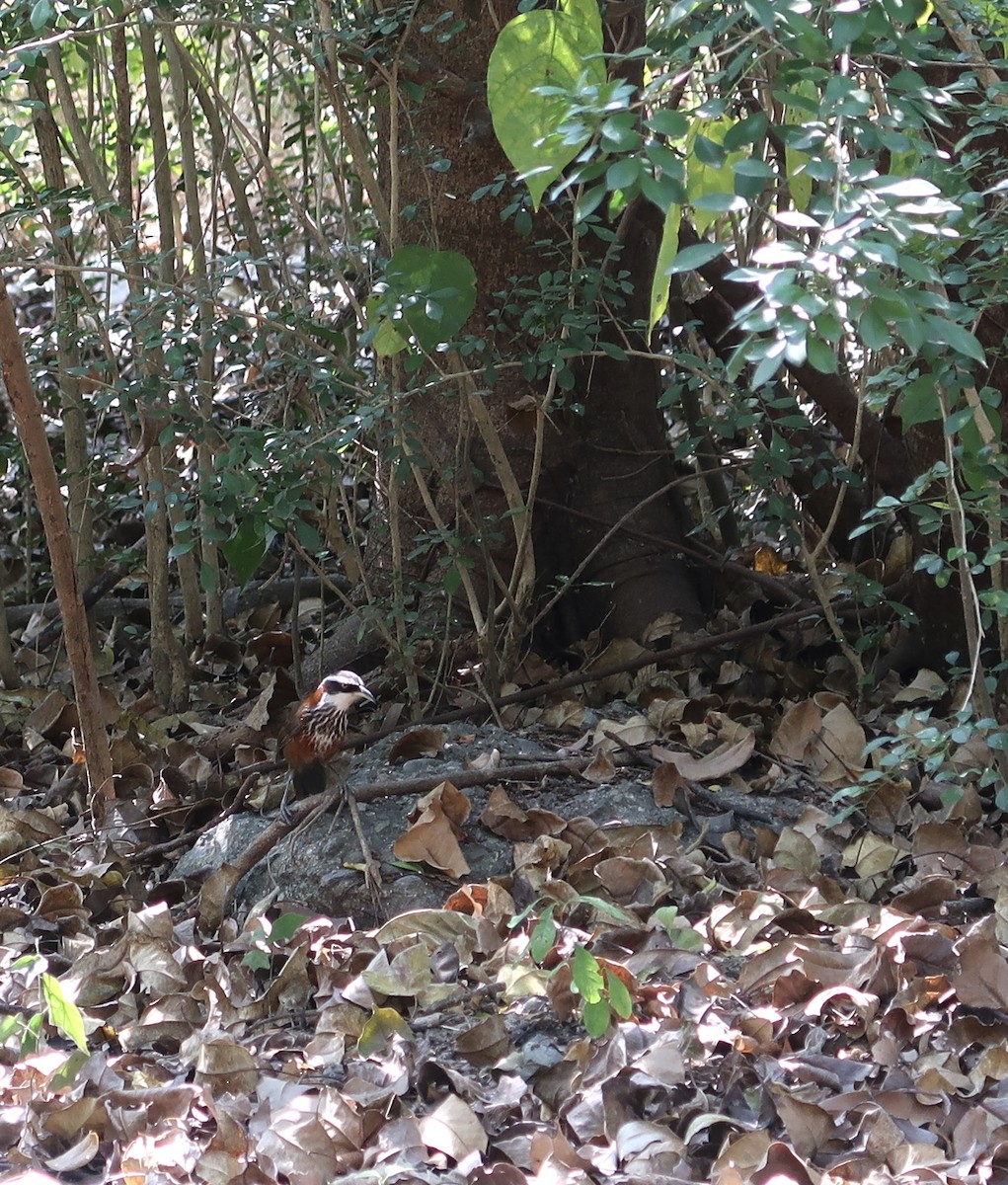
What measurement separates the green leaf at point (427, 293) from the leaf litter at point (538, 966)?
1102 millimetres

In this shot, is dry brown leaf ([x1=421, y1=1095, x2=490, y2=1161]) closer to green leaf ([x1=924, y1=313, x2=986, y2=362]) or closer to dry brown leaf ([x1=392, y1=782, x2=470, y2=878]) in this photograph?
dry brown leaf ([x1=392, y1=782, x2=470, y2=878])

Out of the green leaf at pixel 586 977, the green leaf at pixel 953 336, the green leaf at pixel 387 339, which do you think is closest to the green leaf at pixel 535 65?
the green leaf at pixel 953 336

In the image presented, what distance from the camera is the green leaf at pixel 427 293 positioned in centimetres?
316

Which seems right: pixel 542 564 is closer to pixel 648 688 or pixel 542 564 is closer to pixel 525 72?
pixel 648 688

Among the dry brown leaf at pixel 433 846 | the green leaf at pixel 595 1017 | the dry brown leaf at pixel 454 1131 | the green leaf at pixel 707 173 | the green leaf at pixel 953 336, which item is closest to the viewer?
the green leaf at pixel 953 336

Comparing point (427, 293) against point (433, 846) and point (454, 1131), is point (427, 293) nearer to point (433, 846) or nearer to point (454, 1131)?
point (433, 846)

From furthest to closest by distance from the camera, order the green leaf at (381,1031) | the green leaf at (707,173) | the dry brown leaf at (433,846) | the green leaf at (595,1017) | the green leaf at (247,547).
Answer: the green leaf at (247,547) → the dry brown leaf at (433,846) → the green leaf at (381,1031) → the green leaf at (595,1017) → the green leaf at (707,173)

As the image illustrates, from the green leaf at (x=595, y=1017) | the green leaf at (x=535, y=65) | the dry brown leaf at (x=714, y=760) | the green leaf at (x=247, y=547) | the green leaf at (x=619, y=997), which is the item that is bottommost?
the dry brown leaf at (x=714, y=760)

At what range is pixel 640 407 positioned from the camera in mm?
4562

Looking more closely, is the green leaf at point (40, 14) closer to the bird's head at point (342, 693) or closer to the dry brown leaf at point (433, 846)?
the bird's head at point (342, 693)

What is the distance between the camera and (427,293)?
3.16 metres

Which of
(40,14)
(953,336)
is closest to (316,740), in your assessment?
(40,14)

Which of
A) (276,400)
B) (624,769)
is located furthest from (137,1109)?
(276,400)

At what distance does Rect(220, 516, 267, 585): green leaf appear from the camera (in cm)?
344
